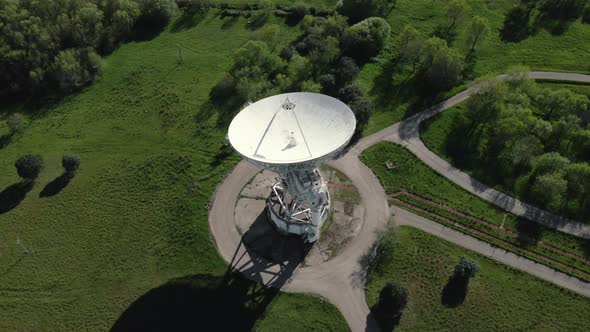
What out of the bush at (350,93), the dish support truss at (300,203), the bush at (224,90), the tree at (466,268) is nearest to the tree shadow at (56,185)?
the bush at (224,90)

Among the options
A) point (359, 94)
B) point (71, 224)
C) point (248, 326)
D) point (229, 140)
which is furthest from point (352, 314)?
point (71, 224)

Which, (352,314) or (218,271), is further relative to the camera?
(218,271)

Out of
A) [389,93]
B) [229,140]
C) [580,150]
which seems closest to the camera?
[229,140]

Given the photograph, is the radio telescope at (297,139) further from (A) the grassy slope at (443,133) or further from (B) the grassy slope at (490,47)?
(A) the grassy slope at (443,133)

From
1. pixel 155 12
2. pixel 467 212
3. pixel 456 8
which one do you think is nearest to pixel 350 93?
pixel 467 212

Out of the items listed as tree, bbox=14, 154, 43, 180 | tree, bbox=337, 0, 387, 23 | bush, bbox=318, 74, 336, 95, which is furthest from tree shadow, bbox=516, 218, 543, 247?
tree, bbox=14, 154, 43, 180

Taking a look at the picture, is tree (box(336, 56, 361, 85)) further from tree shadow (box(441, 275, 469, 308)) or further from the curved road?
tree shadow (box(441, 275, 469, 308))

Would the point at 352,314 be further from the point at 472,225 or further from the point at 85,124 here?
the point at 85,124
